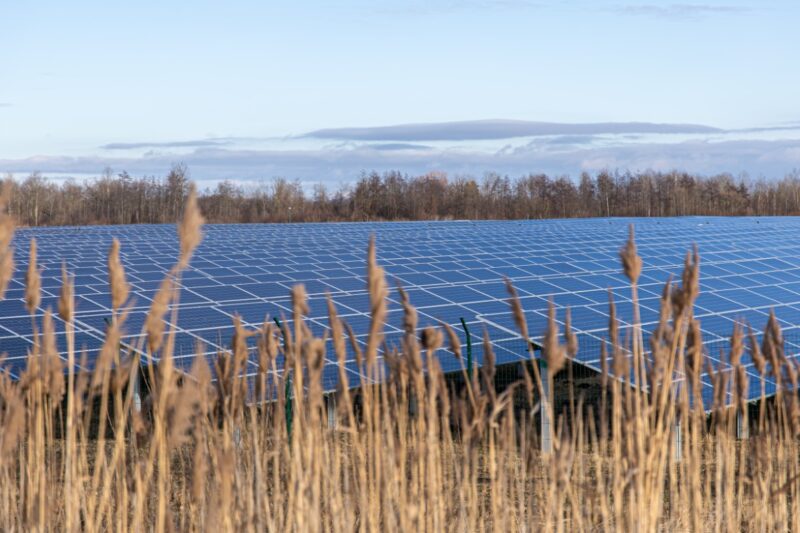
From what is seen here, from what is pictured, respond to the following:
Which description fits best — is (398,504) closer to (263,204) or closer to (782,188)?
(263,204)

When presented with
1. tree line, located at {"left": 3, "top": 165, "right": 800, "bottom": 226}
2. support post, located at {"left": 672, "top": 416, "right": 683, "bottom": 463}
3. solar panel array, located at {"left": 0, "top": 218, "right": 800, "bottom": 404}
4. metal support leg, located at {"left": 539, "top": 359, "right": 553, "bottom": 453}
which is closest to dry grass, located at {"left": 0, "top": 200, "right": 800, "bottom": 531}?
metal support leg, located at {"left": 539, "top": 359, "right": 553, "bottom": 453}

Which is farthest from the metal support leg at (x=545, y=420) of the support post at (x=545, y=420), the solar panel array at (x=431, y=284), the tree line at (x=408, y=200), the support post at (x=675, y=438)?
the tree line at (x=408, y=200)

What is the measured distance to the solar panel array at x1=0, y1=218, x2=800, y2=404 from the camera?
13516 mm

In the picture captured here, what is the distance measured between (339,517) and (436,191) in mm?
69422

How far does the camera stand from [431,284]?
17375 millimetres

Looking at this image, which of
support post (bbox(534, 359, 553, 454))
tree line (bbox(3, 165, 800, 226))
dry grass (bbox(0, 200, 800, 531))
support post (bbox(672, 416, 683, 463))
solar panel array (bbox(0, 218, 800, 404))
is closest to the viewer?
dry grass (bbox(0, 200, 800, 531))

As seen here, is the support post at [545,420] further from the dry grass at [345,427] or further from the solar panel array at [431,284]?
the solar panel array at [431,284]

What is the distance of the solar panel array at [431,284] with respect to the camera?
44.3ft

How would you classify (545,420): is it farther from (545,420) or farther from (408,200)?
(408,200)

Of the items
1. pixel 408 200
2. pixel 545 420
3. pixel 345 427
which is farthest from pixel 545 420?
pixel 408 200

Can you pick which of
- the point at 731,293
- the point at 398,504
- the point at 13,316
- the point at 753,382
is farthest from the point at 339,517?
the point at 731,293

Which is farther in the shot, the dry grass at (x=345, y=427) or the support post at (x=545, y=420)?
the support post at (x=545, y=420)

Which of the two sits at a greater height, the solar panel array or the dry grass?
the dry grass

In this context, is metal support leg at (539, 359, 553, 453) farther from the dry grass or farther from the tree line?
the tree line
